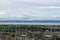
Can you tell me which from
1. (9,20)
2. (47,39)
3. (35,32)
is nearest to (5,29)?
(9,20)

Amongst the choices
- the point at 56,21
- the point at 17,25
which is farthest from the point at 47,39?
the point at 17,25

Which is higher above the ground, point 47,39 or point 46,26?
point 46,26

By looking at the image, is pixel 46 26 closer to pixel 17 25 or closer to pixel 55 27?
pixel 55 27

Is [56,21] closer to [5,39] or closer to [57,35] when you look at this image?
[57,35]

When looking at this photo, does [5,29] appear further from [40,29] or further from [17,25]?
[40,29]

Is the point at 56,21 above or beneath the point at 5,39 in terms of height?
above
